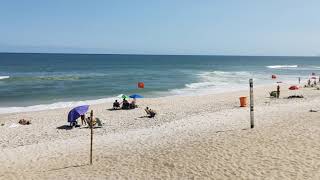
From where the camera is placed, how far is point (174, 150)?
12.4 m

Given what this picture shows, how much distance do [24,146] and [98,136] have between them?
10.4 ft

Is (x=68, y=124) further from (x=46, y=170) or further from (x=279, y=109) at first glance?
(x=279, y=109)

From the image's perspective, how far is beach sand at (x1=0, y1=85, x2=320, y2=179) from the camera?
10.3 meters

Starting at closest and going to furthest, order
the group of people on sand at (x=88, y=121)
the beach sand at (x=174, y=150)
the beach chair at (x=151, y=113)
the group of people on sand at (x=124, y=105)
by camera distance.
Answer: the beach sand at (x=174, y=150)
the group of people on sand at (x=88, y=121)
the beach chair at (x=151, y=113)
the group of people on sand at (x=124, y=105)

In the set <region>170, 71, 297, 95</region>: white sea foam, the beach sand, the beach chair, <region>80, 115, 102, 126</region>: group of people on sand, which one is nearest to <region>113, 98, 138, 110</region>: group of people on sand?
the beach chair

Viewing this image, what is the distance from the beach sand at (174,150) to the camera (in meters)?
10.3

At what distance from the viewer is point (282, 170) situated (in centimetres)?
992

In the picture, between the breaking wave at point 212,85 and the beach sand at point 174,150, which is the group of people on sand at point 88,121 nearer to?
the beach sand at point 174,150

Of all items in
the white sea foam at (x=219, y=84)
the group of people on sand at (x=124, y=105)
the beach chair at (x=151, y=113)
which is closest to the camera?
the beach chair at (x=151, y=113)

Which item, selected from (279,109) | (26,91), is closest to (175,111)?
(279,109)

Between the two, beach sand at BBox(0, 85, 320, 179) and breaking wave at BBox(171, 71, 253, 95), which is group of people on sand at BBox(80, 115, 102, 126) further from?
breaking wave at BBox(171, 71, 253, 95)

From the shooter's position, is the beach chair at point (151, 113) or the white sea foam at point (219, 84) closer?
the beach chair at point (151, 113)

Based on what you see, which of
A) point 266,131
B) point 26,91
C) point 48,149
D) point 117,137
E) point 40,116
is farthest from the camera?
point 26,91

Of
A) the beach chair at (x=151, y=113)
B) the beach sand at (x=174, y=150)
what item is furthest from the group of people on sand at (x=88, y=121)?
the beach chair at (x=151, y=113)
